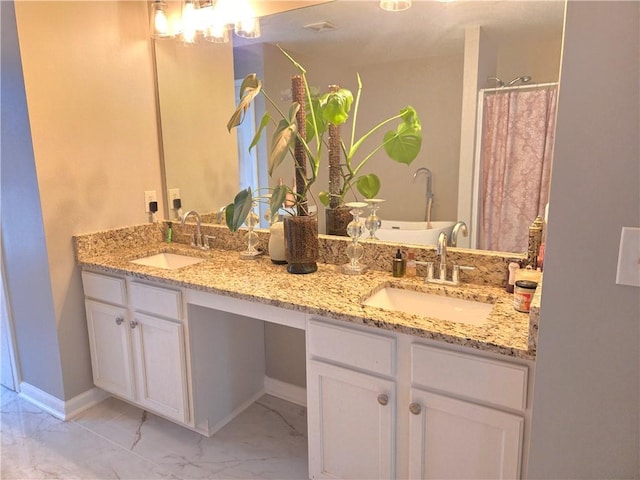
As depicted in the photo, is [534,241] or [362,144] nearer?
[534,241]

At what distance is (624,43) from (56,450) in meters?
2.55

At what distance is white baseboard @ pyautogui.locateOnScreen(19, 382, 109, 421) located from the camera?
7.38ft

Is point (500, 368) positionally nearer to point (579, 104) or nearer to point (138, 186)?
point (579, 104)

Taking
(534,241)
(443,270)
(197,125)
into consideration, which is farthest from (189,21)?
(534,241)

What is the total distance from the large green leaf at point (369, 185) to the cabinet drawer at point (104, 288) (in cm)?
121

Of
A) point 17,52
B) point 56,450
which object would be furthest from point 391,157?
point 56,450

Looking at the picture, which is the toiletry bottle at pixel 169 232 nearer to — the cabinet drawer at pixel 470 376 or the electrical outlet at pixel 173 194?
the electrical outlet at pixel 173 194

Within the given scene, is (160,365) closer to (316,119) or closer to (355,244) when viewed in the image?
(355,244)

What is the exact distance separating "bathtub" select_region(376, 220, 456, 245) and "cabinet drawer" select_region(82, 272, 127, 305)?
4.09ft

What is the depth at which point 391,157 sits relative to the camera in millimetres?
1886

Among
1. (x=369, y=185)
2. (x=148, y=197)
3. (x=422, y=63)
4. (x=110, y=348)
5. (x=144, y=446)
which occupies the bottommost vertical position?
(x=144, y=446)

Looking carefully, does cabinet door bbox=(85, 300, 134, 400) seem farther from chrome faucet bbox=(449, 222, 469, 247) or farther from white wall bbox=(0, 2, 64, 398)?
chrome faucet bbox=(449, 222, 469, 247)

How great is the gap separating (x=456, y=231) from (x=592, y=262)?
914mm

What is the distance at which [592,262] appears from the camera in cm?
86
